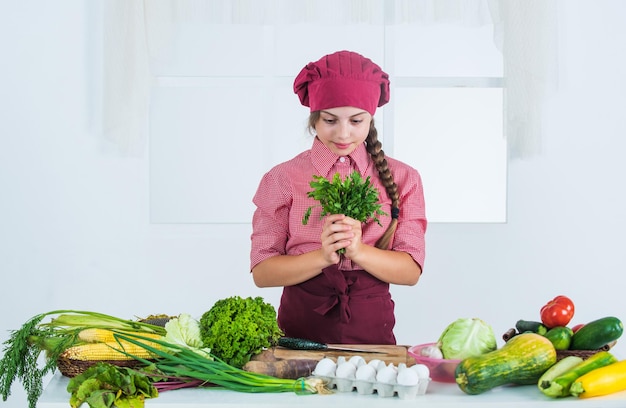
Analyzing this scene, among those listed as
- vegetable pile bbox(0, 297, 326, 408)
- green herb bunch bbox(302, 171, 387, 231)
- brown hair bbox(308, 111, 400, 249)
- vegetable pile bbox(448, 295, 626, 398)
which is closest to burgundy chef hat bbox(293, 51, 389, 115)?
brown hair bbox(308, 111, 400, 249)

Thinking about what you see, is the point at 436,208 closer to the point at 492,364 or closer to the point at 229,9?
the point at 229,9

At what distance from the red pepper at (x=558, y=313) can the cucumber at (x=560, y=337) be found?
4 centimetres

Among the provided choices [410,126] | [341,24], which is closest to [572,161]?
[410,126]

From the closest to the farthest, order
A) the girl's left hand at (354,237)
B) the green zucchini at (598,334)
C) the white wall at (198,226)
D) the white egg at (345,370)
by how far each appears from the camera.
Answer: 1. the white egg at (345,370)
2. the green zucchini at (598,334)
3. the girl's left hand at (354,237)
4. the white wall at (198,226)

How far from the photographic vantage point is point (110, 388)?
7.98ft

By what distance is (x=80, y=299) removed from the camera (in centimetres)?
590

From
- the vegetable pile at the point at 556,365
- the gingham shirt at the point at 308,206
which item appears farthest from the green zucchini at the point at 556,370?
the gingham shirt at the point at 308,206

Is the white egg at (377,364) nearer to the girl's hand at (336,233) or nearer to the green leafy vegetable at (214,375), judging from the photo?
the green leafy vegetable at (214,375)

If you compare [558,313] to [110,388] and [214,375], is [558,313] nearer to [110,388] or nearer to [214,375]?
[214,375]

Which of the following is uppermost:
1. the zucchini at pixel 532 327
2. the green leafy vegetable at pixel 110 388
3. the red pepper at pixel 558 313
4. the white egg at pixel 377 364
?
the red pepper at pixel 558 313

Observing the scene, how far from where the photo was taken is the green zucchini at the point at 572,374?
7.84 ft

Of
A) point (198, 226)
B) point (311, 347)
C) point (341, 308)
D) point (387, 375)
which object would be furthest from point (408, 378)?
point (198, 226)

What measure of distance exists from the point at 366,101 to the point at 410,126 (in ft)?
9.54

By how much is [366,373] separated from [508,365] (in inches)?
16.6
